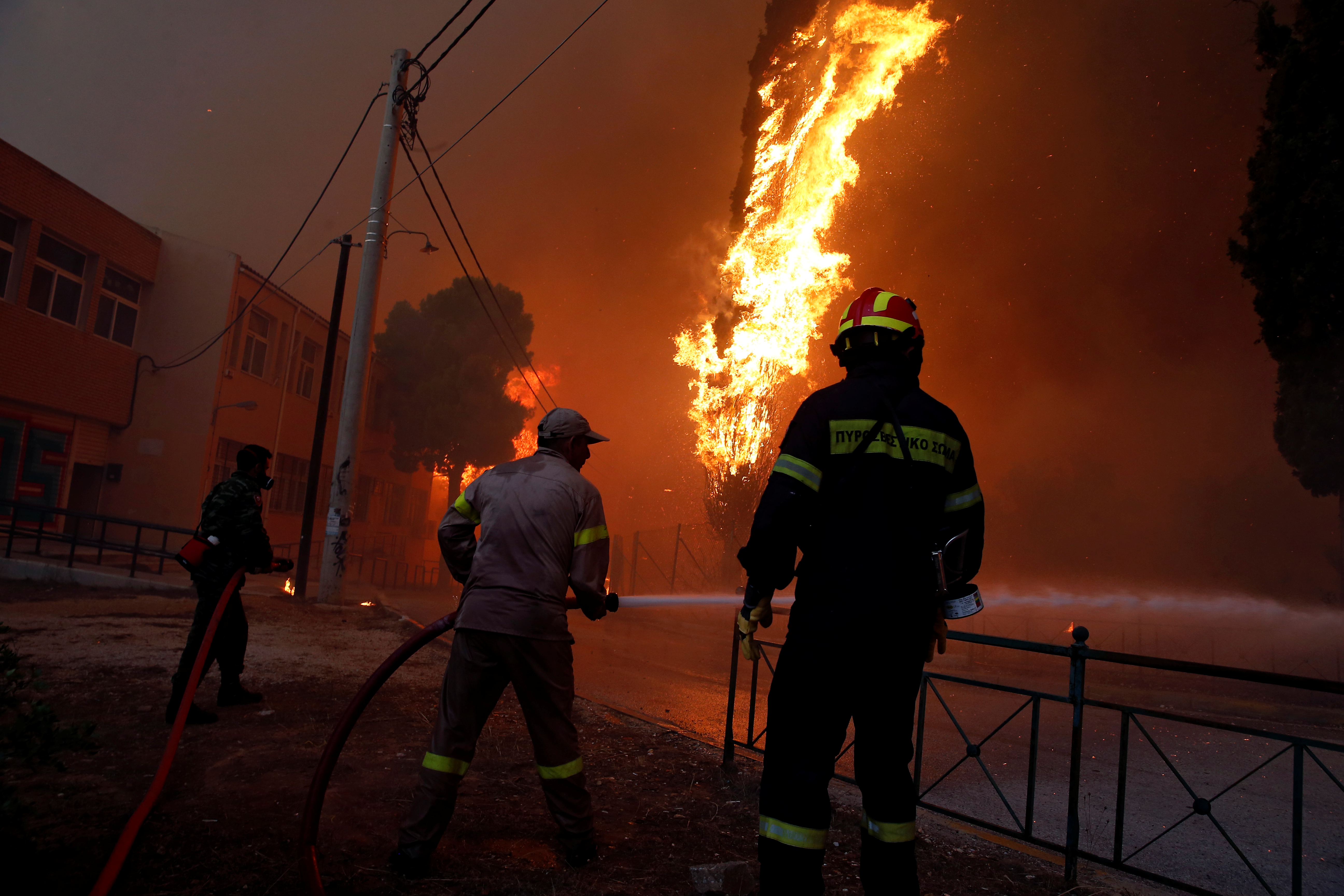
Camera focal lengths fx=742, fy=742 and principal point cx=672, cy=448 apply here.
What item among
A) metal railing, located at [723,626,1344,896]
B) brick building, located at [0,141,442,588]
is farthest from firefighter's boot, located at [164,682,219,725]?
brick building, located at [0,141,442,588]

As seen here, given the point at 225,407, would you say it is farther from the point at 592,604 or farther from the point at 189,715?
the point at 592,604

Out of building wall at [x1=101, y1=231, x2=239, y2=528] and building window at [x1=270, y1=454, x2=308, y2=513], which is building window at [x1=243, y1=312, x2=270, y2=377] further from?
building window at [x1=270, y1=454, x2=308, y2=513]

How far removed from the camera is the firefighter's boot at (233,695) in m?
5.50

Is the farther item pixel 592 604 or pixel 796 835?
pixel 592 604

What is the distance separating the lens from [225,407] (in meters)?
21.0

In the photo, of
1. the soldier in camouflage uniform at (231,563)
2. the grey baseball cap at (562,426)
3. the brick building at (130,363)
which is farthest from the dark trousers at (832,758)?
the brick building at (130,363)

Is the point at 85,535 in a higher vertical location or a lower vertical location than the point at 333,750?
lower

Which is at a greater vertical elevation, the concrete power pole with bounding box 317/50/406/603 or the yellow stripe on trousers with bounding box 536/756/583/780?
the concrete power pole with bounding box 317/50/406/603

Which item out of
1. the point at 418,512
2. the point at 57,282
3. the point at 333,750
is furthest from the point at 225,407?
the point at 333,750

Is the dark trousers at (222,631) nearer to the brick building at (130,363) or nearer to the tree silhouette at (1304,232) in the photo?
the brick building at (130,363)

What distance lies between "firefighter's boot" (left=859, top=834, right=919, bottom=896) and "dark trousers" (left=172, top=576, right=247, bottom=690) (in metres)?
4.47

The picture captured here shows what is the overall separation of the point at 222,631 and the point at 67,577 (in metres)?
10.1

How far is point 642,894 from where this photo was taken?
302 centimetres

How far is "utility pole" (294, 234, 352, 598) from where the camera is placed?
15.2 metres
